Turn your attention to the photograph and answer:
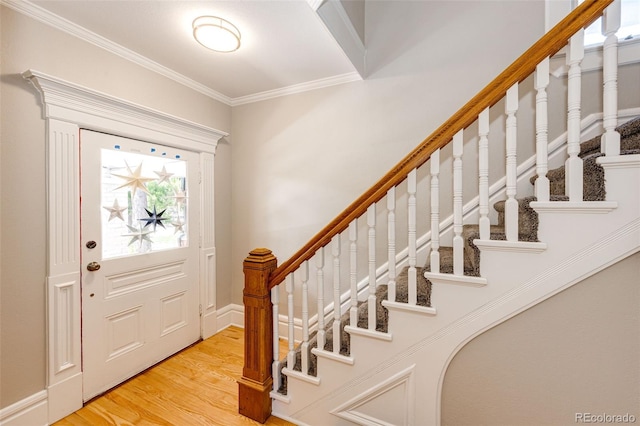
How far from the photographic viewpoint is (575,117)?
102 centimetres

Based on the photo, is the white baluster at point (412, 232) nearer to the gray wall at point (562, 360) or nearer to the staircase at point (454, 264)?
the staircase at point (454, 264)

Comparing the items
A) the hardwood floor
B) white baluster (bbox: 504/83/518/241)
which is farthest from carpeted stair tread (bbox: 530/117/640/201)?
the hardwood floor

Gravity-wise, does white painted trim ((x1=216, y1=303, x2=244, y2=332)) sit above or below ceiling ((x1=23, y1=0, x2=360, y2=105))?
below

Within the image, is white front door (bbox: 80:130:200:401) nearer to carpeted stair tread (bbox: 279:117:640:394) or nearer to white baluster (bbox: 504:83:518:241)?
carpeted stair tread (bbox: 279:117:640:394)

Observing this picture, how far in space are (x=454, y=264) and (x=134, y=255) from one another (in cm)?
224

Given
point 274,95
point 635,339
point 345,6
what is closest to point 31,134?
point 274,95

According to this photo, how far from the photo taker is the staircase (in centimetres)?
101

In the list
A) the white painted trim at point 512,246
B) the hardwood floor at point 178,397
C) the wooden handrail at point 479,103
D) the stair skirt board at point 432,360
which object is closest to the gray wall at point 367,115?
the hardwood floor at point 178,397

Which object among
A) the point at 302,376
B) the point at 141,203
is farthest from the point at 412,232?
the point at 141,203

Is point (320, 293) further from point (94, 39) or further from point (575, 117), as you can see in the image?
point (94, 39)

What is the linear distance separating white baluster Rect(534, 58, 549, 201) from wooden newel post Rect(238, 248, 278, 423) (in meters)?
1.41

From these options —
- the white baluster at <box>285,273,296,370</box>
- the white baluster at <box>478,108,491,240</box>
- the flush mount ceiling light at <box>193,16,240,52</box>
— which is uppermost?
the flush mount ceiling light at <box>193,16,240,52</box>

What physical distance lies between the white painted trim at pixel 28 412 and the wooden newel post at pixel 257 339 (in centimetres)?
117

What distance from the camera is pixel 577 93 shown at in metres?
1.02
